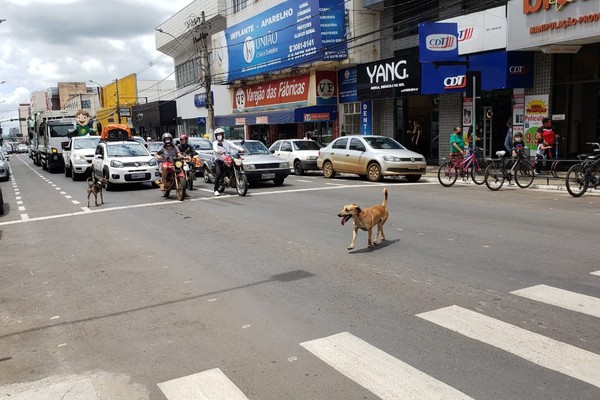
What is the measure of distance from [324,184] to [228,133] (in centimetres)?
2757

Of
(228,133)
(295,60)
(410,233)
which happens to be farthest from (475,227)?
(228,133)

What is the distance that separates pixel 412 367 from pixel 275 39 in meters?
30.4

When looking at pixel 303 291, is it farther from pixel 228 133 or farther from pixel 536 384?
pixel 228 133

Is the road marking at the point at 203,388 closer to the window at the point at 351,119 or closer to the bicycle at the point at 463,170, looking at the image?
the bicycle at the point at 463,170

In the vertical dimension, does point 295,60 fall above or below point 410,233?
above

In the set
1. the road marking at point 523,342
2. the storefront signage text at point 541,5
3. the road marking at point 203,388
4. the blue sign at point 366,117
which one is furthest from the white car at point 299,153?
the road marking at point 203,388

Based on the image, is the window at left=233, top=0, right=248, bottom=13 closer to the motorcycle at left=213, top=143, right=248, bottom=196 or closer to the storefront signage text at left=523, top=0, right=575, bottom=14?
the storefront signage text at left=523, top=0, right=575, bottom=14

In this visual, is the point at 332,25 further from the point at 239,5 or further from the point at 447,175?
the point at 239,5

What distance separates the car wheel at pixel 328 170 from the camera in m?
20.4

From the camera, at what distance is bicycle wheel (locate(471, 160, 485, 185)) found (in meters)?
16.3

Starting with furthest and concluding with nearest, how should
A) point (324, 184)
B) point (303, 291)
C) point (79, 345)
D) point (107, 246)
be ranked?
point (324, 184)
point (107, 246)
point (303, 291)
point (79, 345)

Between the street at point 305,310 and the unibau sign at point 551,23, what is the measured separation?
7220mm

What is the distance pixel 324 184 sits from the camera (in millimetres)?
17734

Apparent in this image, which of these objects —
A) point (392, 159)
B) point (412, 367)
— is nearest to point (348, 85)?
point (392, 159)
